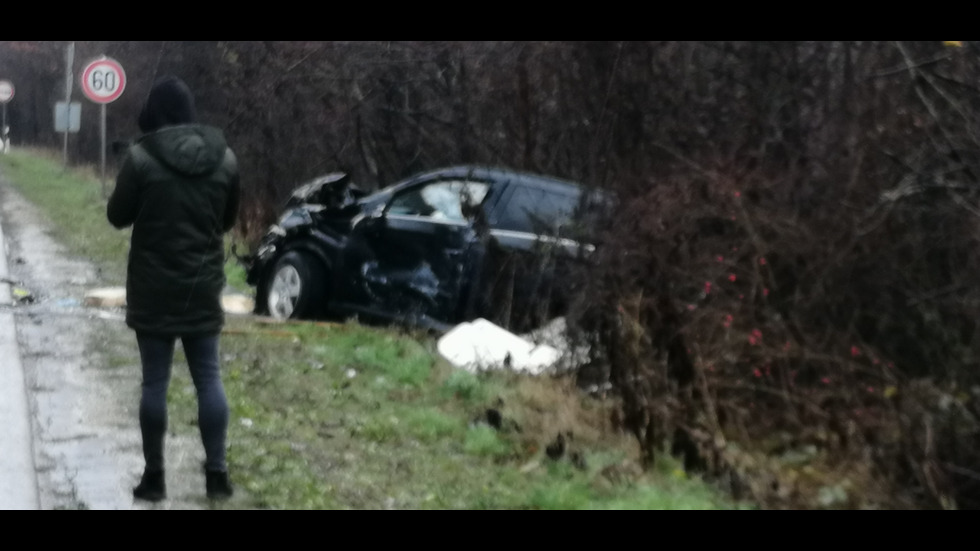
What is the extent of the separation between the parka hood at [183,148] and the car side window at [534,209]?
426 centimetres

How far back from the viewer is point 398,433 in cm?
835

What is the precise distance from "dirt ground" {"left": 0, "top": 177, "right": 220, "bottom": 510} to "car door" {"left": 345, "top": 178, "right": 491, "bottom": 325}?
78.0 inches

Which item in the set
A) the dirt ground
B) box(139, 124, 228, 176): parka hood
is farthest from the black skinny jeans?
box(139, 124, 228, 176): parka hood

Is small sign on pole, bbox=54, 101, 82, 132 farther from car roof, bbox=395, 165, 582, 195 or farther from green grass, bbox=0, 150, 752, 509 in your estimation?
car roof, bbox=395, 165, 582, 195

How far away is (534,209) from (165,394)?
480cm

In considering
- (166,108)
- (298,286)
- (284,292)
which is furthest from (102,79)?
(166,108)

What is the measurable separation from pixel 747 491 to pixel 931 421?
0.97 meters

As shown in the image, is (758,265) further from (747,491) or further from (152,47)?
(152,47)

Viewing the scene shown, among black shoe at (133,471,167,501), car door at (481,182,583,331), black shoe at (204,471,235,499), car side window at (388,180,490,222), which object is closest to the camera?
black shoe at (133,471,167,501)

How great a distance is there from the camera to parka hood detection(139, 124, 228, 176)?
6250 mm

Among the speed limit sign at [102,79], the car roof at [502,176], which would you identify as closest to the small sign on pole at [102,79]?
the speed limit sign at [102,79]

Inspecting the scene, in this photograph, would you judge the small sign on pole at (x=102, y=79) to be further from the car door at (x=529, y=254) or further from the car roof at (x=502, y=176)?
the car door at (x=529, y=254)

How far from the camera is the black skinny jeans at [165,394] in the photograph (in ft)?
20.9
